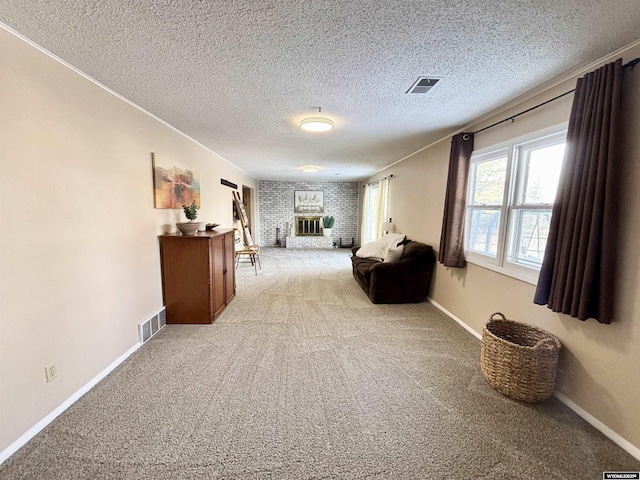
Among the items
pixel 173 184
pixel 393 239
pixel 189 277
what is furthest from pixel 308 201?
pixel 189 277

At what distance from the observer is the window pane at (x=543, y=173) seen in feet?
6.73

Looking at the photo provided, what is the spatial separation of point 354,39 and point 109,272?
8.01ft

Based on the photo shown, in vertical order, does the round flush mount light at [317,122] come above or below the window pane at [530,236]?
above

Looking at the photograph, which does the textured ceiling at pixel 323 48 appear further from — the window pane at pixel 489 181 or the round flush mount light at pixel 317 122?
the window pane at pixel 489 181

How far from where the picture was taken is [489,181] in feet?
9.15

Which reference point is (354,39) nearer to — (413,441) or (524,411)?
(413,441)

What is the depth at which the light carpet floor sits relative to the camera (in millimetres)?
1354

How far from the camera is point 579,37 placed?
1440 millimetres

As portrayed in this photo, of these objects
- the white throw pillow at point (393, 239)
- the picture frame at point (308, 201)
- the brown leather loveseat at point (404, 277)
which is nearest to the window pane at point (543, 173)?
the brown leather loveseat at point (404, 277)

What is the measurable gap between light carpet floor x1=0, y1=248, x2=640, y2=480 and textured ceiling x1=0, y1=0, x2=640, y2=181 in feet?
7.42

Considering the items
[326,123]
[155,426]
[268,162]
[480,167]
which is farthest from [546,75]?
[268,162]

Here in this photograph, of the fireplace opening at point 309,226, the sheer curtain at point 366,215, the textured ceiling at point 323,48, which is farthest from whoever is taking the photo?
the fireplace opening at point 309,226

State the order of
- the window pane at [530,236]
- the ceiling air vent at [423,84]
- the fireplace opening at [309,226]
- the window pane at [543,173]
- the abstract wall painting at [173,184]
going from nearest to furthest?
the ceiling air vent at [423,84]
the window pane at [543,173]
the window pane at [530,236]
the abstract wall painting at [173,184]
the fireplace opening at [309,226]

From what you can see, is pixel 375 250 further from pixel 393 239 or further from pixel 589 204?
pixel 589 204
